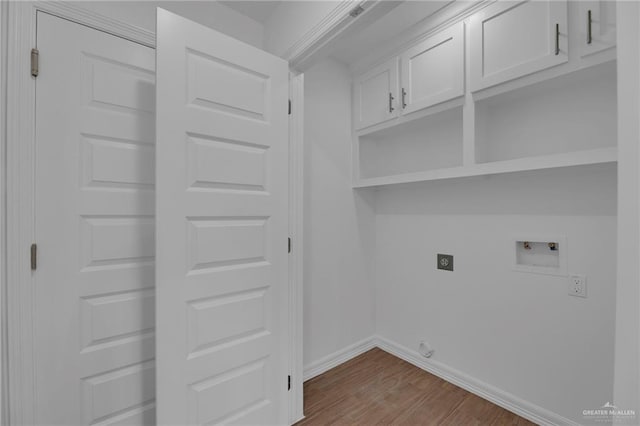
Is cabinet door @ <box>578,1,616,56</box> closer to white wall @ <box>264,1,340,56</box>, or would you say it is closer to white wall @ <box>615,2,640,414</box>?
white wall @ <box>615,2,640,414</box>

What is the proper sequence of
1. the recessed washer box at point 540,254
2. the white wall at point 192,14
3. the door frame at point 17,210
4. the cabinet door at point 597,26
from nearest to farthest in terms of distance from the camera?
the door frame at point 17,210 → the cabinet door at point 597,26 → the white wall at point 192,14 → the recessed washer box at point 540,254

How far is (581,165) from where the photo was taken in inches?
54.7

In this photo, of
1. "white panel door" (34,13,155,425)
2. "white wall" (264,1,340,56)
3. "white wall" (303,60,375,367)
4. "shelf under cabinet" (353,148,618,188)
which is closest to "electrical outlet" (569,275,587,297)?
"shelf under cabinet" (353,148,618,188)

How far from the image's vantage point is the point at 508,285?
185 centimetres

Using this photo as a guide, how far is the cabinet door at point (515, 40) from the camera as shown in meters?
1.42

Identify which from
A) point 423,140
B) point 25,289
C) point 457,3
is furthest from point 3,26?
point 423,140

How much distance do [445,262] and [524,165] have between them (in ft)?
3.06

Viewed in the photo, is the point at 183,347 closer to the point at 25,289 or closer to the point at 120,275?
the point at 120,275

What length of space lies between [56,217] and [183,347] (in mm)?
821

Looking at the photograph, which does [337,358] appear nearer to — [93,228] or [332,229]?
[332,229]

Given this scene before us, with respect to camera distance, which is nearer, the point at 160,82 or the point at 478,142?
the point at 160,82

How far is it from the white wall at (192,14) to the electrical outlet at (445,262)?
2077 mm

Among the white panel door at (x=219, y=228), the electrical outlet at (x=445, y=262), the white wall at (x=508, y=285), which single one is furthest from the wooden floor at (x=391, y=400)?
the electrical outlet at (x=445, y=262)

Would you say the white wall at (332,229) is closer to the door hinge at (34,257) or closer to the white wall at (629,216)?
the door hinge at (34,257)
